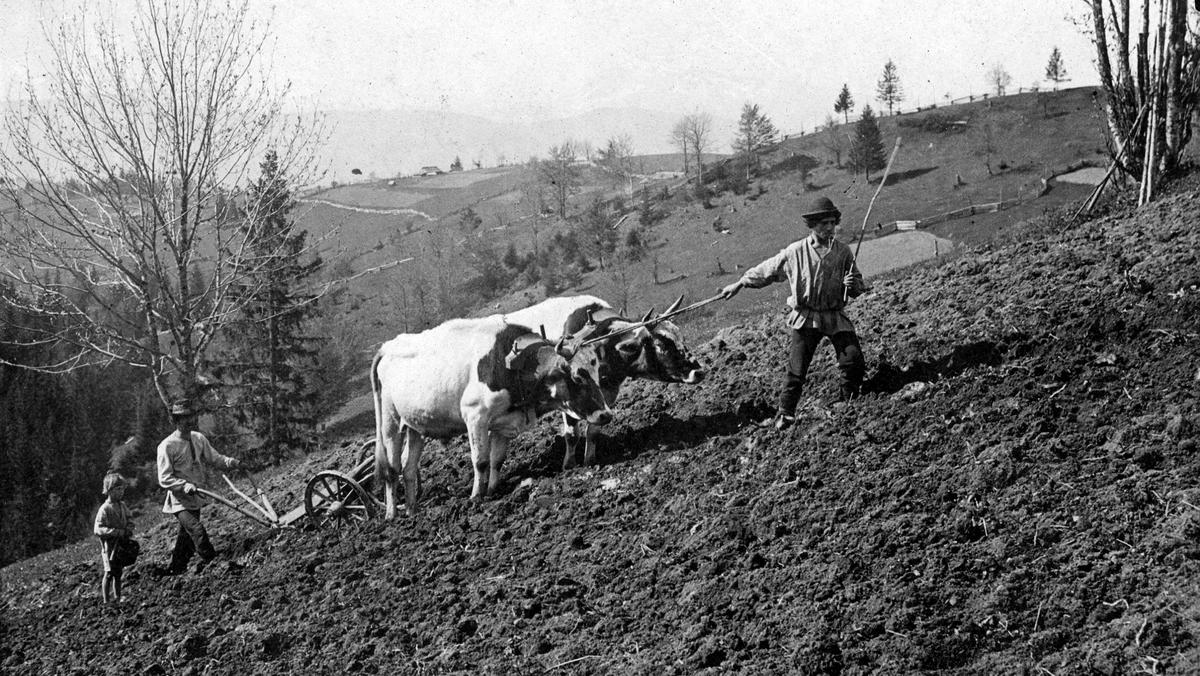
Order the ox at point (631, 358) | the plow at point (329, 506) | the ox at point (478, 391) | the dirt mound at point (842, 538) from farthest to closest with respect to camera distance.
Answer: the plow at point (329, 506) → the ox at point (631, 358) → the ox at point (478, 391) → the dirt mound at point (842, 538)

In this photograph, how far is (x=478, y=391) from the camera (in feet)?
33.2

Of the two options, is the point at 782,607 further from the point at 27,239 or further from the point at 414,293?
the point at 414,293

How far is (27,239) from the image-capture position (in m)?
13.3

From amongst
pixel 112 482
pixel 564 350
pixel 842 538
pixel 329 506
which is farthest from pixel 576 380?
pixel 112 482

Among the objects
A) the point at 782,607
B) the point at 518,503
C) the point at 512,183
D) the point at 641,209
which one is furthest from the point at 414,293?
the point at 512,183

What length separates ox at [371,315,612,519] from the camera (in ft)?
32.8

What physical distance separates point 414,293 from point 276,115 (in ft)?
168

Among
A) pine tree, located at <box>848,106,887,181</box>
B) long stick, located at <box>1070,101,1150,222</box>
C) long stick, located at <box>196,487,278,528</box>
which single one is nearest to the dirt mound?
long stick, located at <box>196,487,278,528</box>

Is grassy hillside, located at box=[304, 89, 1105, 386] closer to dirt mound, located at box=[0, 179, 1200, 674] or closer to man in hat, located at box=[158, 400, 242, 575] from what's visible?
dirt mound, located at box=[0, 179, 1200, 674]

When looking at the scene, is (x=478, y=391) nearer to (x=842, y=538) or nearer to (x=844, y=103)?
(x=842, y=538)

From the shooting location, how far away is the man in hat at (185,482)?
10.8m

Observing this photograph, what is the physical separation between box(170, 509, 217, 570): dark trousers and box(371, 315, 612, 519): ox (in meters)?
2.18

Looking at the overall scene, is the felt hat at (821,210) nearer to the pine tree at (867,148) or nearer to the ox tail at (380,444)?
the ox tail at (380,444)

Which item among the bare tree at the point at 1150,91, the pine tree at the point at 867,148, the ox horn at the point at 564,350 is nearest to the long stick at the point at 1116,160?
the bare tree at the point at 1150,91
